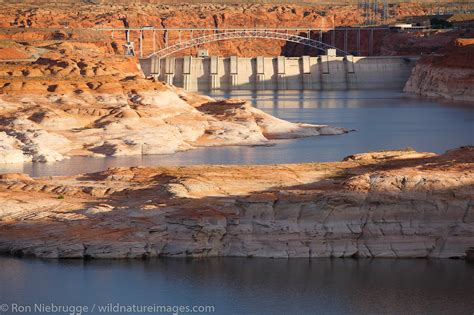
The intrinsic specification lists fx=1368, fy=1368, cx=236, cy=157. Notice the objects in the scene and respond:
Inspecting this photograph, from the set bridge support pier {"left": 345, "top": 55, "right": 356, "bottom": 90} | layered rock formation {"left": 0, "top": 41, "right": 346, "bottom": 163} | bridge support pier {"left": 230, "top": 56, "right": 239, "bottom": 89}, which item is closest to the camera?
layered rock formation {"left": 0, "top": 41, "right": 346, "bottom": 163}

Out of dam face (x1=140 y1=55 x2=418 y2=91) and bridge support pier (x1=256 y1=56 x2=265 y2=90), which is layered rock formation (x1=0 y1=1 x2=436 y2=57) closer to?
dam face (x1=140 y1=55 x2=418 y2=91)

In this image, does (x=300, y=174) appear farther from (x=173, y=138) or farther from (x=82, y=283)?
(x=173, y=138)

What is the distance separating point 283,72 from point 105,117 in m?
63.0

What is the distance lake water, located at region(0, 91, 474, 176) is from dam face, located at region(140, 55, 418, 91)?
550cm

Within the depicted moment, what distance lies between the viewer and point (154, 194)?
29953 mm

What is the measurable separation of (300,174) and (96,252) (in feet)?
20.9

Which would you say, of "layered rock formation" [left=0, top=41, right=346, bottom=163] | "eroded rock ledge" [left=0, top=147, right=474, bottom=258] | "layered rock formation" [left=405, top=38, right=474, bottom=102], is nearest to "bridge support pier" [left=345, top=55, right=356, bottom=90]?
"layered rock formation" [left=405, top=38, right=474, bottom=102]

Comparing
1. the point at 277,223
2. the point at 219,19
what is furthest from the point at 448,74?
the point at 277,223

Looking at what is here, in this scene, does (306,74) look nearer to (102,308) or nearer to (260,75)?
(260,75)

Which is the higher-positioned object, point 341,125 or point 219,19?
point 341,125

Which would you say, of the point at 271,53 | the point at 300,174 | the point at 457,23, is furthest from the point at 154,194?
the point at 271,53

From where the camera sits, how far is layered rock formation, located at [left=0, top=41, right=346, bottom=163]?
4994 cm

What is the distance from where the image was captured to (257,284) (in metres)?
26.2

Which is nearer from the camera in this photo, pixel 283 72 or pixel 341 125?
pixel 341 125
